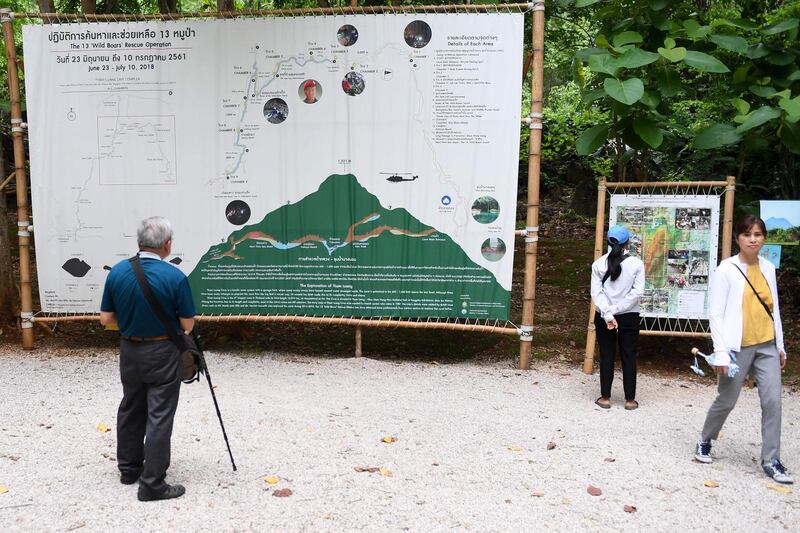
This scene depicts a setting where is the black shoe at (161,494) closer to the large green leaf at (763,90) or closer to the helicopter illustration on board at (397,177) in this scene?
the helicopter illustration on board at (397,177)

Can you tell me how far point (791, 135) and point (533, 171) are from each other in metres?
2.12

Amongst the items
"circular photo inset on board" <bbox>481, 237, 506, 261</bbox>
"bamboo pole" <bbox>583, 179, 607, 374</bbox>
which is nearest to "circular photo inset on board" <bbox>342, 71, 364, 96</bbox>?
"circular photo inset on board" <bbox>481, 237, 506, 261</bbox>

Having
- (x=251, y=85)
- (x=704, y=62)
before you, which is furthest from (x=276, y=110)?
(x=704, y=62)

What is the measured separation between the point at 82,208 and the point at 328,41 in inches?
117

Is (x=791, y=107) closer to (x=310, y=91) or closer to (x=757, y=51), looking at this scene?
(x=757, y=51)

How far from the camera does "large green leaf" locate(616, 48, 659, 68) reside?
17.0ft

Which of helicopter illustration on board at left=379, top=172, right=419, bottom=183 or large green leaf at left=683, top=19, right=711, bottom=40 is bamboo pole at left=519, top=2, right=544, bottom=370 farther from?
large green leaf at left=683, top=19, right=711, bottom=40

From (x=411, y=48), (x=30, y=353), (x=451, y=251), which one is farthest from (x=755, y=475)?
(x=30, y=353)

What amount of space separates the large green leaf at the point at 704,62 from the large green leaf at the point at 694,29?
0.16m

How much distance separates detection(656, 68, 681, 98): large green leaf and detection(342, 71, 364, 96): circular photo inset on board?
8.79 ft

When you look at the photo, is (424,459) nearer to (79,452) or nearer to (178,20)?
(79,452)

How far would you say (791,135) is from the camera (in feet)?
17.3

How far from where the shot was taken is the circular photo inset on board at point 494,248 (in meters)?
5.97

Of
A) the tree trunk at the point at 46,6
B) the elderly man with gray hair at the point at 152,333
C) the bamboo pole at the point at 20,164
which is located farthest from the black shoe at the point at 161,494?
the tree trunk at the point at 46,6
